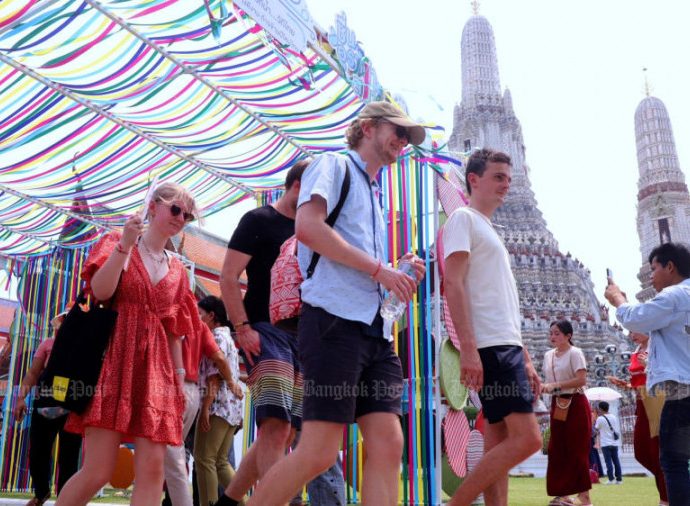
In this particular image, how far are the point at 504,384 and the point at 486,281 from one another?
471 mm

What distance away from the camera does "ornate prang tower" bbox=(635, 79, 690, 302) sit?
165ft

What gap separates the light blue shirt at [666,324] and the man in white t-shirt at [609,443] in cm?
811

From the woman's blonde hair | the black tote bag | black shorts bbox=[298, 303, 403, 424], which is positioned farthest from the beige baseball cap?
the black tote bag

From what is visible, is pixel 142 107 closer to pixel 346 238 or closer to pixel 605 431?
pixel 346 238

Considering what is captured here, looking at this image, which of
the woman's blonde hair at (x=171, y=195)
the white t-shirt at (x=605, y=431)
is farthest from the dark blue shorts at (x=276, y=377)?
the white t-shirt at (x=605, y=431)

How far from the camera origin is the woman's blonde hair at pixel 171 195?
2941 mm

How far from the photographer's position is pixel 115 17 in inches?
187

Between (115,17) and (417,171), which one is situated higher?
(115,17)

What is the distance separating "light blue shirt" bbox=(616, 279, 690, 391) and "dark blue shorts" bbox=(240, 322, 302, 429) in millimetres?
1621

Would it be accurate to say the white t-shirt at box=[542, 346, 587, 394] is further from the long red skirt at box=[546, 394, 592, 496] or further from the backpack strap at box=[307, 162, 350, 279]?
the backpack strap at box=[307, 162, 350, 279]

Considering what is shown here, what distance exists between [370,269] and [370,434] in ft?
1.77

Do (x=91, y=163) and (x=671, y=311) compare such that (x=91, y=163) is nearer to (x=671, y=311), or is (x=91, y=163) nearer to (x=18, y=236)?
(x=18, y=236)

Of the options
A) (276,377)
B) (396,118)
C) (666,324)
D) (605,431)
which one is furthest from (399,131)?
(605,431)

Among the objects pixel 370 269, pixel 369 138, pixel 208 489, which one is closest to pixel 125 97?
pixel 208 489
